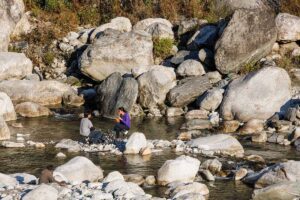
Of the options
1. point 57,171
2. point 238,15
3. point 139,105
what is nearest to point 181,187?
point 57,171

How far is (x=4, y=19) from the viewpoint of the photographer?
137 ft

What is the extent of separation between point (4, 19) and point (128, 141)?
2046 centimetres

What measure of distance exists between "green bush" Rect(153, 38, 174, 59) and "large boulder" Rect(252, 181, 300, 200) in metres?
21.3

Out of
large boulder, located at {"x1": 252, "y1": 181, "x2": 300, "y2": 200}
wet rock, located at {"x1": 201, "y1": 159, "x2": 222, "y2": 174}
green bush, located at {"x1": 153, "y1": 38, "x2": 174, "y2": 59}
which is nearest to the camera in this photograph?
large boulder, located at {"x1": 252, "y1": 181, "x2": 300, "y2": 200}

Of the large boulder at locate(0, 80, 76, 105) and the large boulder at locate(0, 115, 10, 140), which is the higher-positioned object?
the large boulder at locate(0, 80, 76, 105)

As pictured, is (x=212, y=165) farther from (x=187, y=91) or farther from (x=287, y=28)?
(x=287, y=28)

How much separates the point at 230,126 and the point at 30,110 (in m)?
9.93

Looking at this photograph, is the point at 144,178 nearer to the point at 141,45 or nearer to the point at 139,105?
the point at 139,105

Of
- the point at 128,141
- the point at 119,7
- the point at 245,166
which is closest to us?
the point at 245,166

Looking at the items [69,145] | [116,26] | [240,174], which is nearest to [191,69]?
[116,26]

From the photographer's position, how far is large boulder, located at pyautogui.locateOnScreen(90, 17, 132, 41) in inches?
1624

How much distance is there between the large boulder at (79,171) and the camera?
20000mm

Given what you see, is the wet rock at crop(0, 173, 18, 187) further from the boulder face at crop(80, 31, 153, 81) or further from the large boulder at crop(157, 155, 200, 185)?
the boulder face at crop(80, 31, 153, 81)

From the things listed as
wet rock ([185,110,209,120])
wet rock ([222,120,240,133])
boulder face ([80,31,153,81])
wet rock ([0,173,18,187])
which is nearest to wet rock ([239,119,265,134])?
wet rock ([222,120,240,133])
